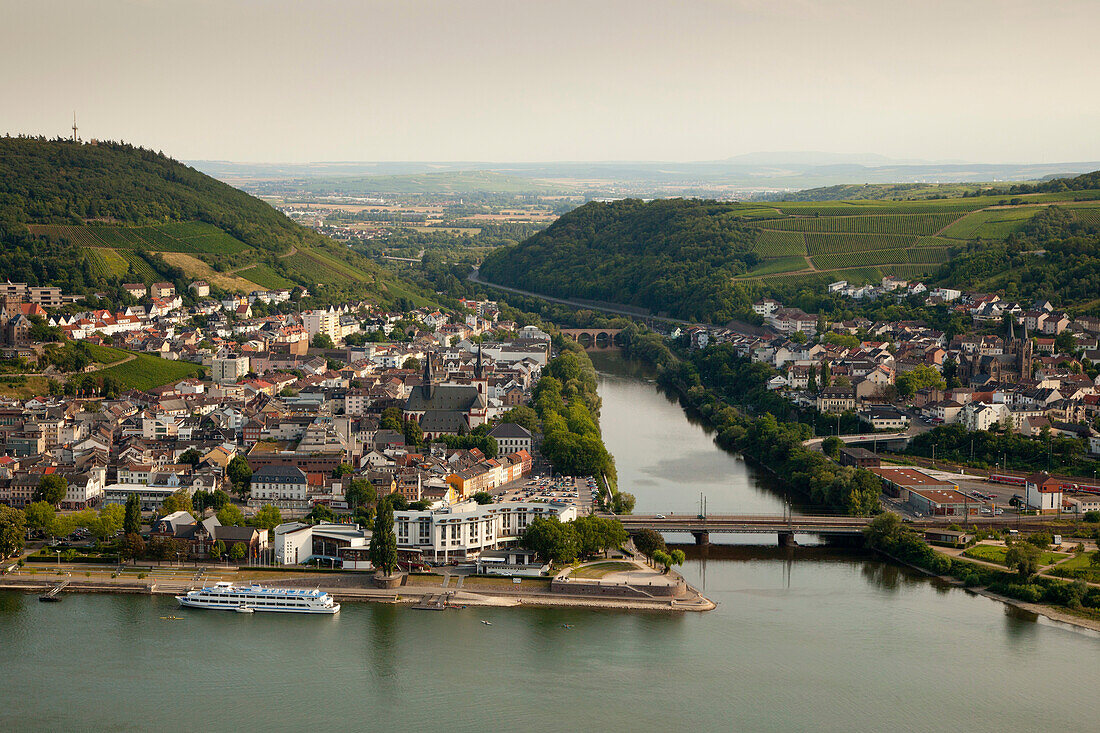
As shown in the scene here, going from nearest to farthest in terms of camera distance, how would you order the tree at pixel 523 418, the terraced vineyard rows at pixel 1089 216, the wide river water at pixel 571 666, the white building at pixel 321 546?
the wide river water at pixel 571 666 → the white building at pixel 321 546 → the tree at pixel 523 418 → the terraced vineyard rows at pixel 1089 216

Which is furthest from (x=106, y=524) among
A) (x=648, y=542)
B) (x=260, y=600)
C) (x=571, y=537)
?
(x=648, y=542)

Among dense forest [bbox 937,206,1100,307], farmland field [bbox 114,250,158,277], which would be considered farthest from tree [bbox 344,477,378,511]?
dense forest [bbox 937,206,1100,307]

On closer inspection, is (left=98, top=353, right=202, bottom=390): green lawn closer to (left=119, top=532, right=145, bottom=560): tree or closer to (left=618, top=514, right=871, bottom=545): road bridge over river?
(left=119, top=532, right=145, bottom=560): tree

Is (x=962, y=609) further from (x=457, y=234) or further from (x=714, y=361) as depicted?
(x=457, y=234)

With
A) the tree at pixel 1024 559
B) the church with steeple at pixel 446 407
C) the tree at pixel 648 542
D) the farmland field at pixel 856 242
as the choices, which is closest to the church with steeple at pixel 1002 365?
the church with steeple at pixel 446 407

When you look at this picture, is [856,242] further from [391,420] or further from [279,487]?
[279,487]

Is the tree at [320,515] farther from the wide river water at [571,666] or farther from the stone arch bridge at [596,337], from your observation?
the stone arch bridge at [596,337]

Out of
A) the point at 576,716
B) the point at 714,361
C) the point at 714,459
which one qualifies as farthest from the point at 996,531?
the point at 714,361
